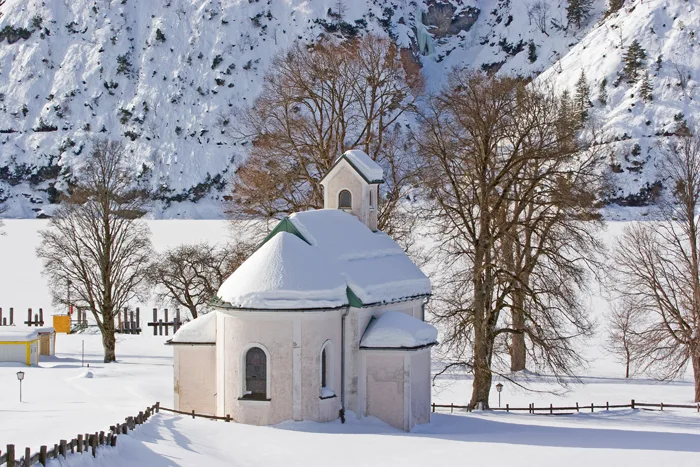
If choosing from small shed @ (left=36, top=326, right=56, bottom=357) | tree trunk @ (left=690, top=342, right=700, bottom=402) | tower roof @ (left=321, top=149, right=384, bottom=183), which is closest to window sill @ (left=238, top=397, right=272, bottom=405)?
tower roof @ (left=321, top=149, right=384, bottom=183)

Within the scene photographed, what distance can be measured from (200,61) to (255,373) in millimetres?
107899

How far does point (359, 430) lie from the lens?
27.1 m

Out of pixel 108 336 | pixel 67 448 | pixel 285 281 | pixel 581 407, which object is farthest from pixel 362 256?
pixel 108 336

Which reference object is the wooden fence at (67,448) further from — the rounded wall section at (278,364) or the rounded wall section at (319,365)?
the rounded wall section at (319,365)

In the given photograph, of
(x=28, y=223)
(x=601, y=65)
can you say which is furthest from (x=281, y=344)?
(x=601, y=65)

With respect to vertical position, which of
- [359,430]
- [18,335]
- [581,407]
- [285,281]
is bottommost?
[581,407]

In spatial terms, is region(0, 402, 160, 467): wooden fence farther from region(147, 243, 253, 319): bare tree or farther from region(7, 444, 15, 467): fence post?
region(147, 243, 253, 319): bare tree

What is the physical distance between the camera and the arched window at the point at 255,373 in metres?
27.3

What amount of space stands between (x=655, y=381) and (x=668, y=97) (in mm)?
71031

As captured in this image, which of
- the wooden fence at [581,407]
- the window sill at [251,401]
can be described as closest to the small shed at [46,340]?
the wooden fence at [581,407]

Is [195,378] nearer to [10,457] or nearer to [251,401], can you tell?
[251,401]

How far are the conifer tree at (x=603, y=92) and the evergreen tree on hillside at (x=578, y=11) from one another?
30277mm

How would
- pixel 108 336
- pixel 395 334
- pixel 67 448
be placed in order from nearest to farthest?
pixel 67 448 → pixel 395 334 → pixel 108 336

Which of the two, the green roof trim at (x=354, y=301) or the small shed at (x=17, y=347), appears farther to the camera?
the small shed at (x=17, y=347)
